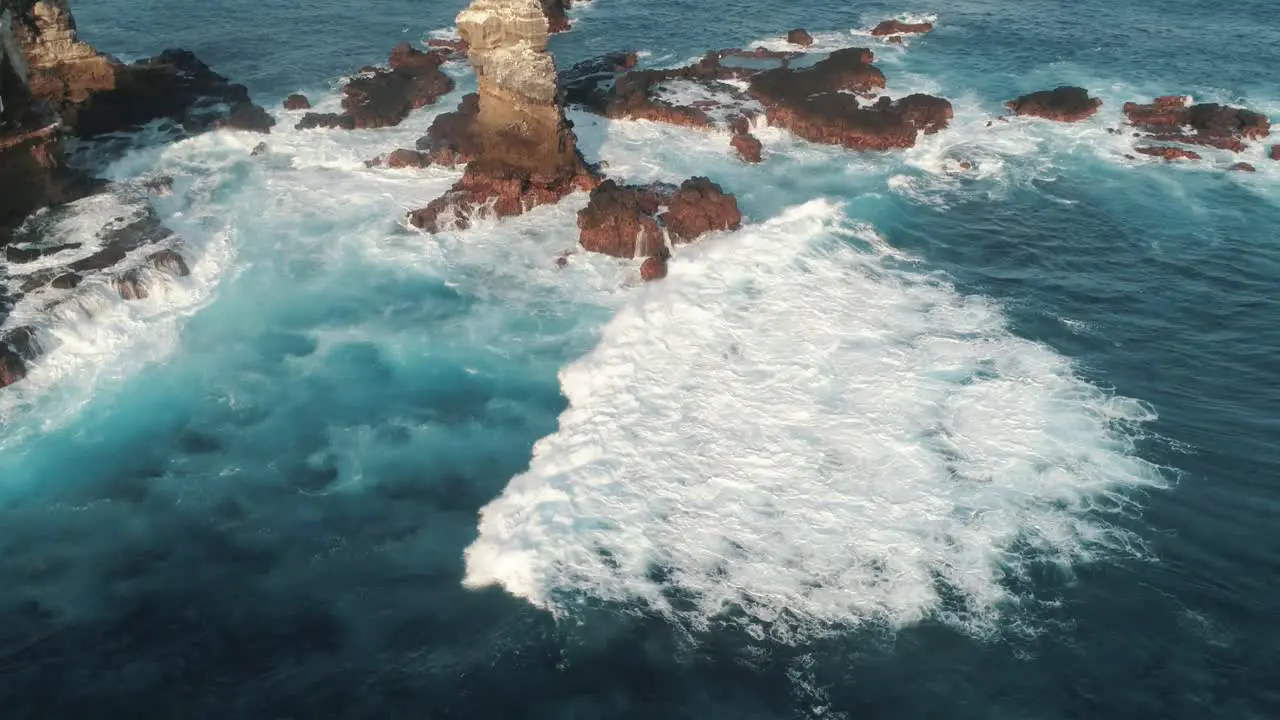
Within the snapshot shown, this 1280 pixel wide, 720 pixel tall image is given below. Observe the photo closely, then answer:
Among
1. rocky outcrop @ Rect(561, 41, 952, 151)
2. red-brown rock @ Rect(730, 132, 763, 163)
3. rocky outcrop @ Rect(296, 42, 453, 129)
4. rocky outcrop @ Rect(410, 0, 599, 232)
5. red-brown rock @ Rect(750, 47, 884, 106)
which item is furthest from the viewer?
red-brown rock @ Rect(750, 47, 884, 106)

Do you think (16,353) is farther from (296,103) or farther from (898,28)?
(898,28)

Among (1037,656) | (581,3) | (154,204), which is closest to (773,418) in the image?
(1037,656)

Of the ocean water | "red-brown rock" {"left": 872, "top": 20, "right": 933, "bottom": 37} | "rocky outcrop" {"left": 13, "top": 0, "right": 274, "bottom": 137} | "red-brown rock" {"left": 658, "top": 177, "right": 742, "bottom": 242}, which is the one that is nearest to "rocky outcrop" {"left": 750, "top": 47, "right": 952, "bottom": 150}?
the ocean water

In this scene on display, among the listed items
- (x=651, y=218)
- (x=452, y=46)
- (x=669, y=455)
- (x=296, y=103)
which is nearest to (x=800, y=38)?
(x=452, y=46)

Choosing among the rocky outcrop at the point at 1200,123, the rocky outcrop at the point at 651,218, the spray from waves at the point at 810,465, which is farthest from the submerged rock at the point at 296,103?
the rocky outcrop at the point at 1200,123

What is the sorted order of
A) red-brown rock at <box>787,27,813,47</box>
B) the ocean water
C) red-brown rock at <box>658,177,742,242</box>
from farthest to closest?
red-brown rock at <box>787,27,813,47</box> < red-brown rock at <box>658,177,742,242</box> < the ocean water

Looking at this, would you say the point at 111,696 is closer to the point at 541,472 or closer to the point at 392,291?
the point at 541,472

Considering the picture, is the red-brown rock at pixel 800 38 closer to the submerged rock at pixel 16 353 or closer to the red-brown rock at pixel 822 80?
the red-brown rock at pixel 822 80

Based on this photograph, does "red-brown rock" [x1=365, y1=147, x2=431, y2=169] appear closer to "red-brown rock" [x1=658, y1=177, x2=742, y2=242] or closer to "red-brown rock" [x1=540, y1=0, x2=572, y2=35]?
"red-brown rock" [x1=658, y1=177, x2=742, y2=242]
